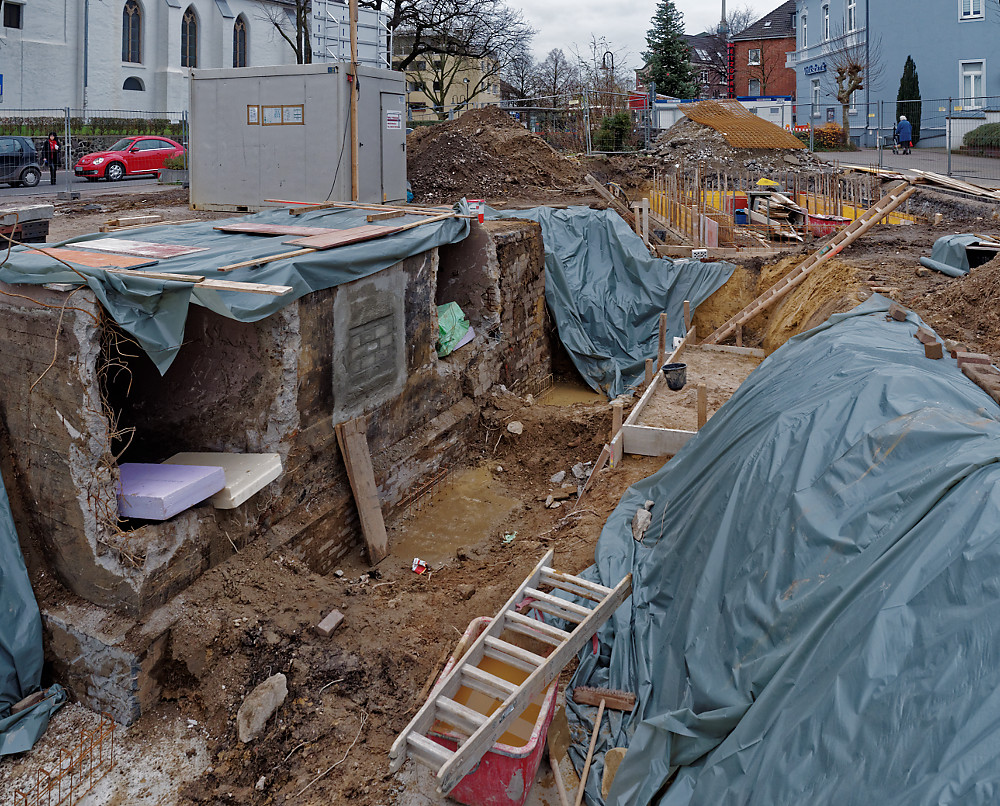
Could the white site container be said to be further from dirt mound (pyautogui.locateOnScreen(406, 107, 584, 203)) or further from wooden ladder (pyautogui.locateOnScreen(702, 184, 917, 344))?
wooden ladder (pyautogui.locateOnScreen(702, 184, 917, 344))

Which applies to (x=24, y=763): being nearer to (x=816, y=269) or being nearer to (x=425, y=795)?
(x=425, y=795)

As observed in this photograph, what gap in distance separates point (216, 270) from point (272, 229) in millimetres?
2321

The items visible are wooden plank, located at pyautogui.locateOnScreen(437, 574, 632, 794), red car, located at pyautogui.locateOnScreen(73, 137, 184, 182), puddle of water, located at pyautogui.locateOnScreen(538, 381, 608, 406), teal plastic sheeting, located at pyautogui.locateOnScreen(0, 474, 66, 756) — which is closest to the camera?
wooden plank, located at pyautogui.locateOnScreen(437, 574, 632, 794)

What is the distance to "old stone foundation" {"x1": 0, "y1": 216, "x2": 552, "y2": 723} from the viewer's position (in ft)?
18.4

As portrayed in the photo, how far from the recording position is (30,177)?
71.7 ft

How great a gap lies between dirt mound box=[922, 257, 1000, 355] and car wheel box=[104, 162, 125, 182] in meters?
21.7

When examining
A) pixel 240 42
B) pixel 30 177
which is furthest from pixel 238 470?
pixel 240 42

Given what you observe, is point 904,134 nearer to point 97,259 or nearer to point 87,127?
point 97,259

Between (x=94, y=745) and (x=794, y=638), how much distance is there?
4518 millimetres

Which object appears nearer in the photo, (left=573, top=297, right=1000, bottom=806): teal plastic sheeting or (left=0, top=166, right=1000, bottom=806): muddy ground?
(left=573, top=297, right=1000, bottom=806): teal plastic sheeting

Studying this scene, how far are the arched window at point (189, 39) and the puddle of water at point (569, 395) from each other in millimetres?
32962

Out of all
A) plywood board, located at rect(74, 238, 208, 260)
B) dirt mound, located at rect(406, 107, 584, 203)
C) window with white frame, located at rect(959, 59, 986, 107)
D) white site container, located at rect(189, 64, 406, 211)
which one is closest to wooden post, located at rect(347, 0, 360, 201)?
white site container, located at rect(189, 64, 406, 211)

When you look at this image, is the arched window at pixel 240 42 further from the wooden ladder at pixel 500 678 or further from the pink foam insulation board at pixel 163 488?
the wooden ladder at pixel 500 678

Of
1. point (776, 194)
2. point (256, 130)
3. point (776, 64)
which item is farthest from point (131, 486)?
point (776, 64)
